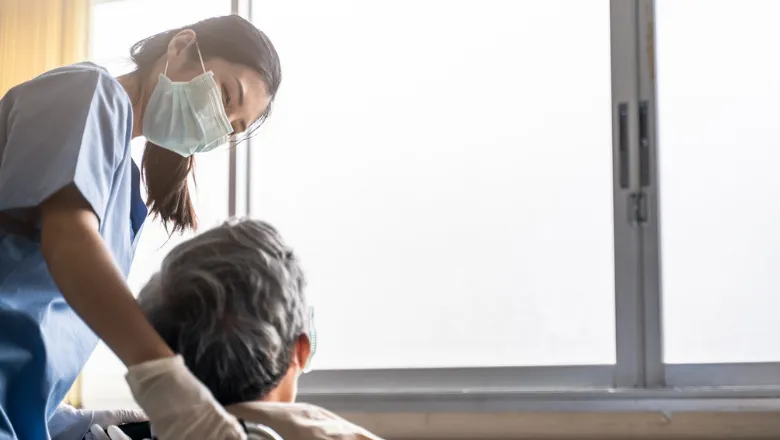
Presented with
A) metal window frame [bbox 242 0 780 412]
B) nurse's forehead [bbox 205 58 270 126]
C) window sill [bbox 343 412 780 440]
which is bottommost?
window sill [bbox 343 412 780 440]

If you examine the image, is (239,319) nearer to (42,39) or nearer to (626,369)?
(626,369)

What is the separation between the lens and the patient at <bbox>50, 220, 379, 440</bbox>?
99 centimetres

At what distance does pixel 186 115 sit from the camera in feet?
5.20

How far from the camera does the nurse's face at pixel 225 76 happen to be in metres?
1.58

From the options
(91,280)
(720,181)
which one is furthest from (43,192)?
(720,181)

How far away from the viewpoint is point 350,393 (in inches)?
102

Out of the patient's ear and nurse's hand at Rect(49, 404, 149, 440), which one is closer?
the patient's ear

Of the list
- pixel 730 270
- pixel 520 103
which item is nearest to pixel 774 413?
pixel 730 270

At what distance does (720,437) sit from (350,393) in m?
0.93

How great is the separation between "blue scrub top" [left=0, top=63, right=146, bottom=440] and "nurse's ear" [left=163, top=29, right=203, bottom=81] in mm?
282

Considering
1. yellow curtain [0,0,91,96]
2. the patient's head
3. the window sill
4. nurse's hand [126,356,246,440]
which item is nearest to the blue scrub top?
the patient's head

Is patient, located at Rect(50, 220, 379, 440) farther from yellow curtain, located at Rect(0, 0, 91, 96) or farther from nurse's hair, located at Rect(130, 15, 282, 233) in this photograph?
yellow curtain, located at Rect(0, 0, 91, 96)

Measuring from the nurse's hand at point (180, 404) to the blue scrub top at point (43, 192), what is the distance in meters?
0.29

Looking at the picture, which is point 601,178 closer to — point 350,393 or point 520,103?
point 520,103
